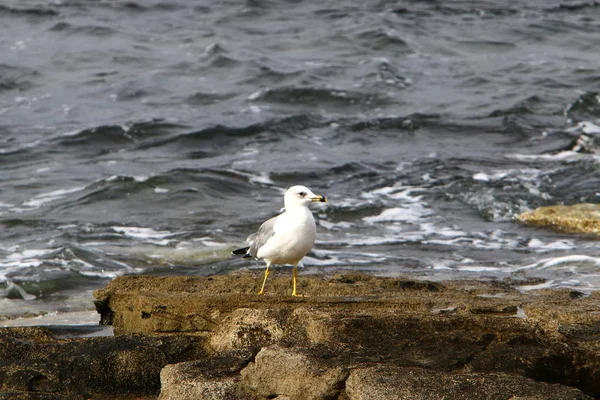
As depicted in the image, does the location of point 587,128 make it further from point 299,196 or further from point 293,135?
point 299,196

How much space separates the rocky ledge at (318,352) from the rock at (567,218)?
4.27 m

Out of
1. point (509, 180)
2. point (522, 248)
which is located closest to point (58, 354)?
point (522, 248)

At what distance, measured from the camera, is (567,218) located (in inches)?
379

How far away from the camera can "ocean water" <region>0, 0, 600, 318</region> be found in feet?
29.1

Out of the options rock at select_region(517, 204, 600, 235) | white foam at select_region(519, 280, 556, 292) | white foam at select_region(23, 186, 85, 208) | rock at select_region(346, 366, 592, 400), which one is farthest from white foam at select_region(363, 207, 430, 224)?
rock at select_region(346, 366, 592, 400)

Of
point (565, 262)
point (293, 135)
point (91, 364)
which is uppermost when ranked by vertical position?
point (91, 364)

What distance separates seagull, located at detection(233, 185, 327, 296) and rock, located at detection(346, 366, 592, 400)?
1951 millimetres

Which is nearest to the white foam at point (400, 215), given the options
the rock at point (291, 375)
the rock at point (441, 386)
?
the rock at point (291, 375)

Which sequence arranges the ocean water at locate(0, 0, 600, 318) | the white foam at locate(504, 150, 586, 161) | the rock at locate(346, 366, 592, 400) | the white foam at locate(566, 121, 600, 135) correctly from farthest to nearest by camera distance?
1. the white foam at locate(566, 121, 600, 135)
2. the white foam at locate(504, 150, 586, 161)
3. the ocean water at locate(0, 0, 600, 318)
4. the rock at locate(346, 366, 592, 400)

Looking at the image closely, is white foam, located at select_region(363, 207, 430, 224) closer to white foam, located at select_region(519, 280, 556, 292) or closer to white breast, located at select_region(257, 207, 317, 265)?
white foam, located at select_region(519, 280, 556, 292)

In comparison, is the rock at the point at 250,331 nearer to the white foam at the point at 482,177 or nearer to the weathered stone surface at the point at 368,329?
the weathered stone surface at the point at 368,329

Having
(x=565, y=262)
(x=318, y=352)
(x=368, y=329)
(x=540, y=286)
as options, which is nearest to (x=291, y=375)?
(x=318, y=352)

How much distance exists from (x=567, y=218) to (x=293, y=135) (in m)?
5.72

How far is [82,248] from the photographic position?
9102 millimetres
